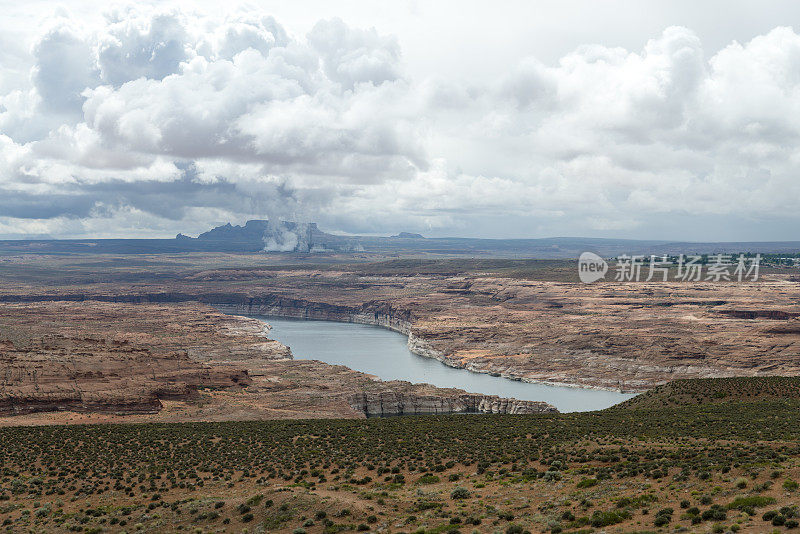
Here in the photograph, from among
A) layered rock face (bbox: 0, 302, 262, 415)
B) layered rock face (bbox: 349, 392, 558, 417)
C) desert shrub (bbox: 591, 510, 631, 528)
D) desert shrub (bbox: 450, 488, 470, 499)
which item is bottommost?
layered rock face (bbox: 349, 392, 558, 417)

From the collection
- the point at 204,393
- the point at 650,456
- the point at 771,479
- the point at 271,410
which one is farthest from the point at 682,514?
→ the point at 204,393

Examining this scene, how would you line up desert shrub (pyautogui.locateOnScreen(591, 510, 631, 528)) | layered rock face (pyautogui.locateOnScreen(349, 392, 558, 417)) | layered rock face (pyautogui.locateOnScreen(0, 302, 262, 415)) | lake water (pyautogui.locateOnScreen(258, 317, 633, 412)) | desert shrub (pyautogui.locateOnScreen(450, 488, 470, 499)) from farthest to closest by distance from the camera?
lake water (pyautogui.locateOnScreen(258, 317, 633, 412)), layered rock face (pyautogui.locateOnScreen(349, 392, 558, 417)), layered rock face (pyautogui.locateOnScreen(0, 302, 262, 415)), desert shrub (pyautogui.locateOnScreen(450, 488, 470, 499)), desert shrub (pyautogui.locateOnScreen(591, 510, 631, 528))

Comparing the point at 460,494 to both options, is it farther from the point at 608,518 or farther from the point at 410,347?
the point at 410,347

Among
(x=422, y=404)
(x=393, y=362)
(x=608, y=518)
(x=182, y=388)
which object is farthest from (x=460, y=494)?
(x=393, y=362)

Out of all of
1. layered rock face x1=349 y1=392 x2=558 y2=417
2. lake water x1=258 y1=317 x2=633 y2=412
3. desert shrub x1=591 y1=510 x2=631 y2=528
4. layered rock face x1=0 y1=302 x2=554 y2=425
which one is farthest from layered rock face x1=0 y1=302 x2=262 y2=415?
desert shrub x1=591 y1=510 x2=631 y2=528

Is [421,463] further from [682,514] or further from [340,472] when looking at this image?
[682,514]

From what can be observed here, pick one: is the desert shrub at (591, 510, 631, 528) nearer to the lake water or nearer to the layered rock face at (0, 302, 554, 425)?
the layered rock face at (0, 302, 554, 425)

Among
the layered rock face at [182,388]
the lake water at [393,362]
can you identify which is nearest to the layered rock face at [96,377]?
the layered rock face at [182,388]
